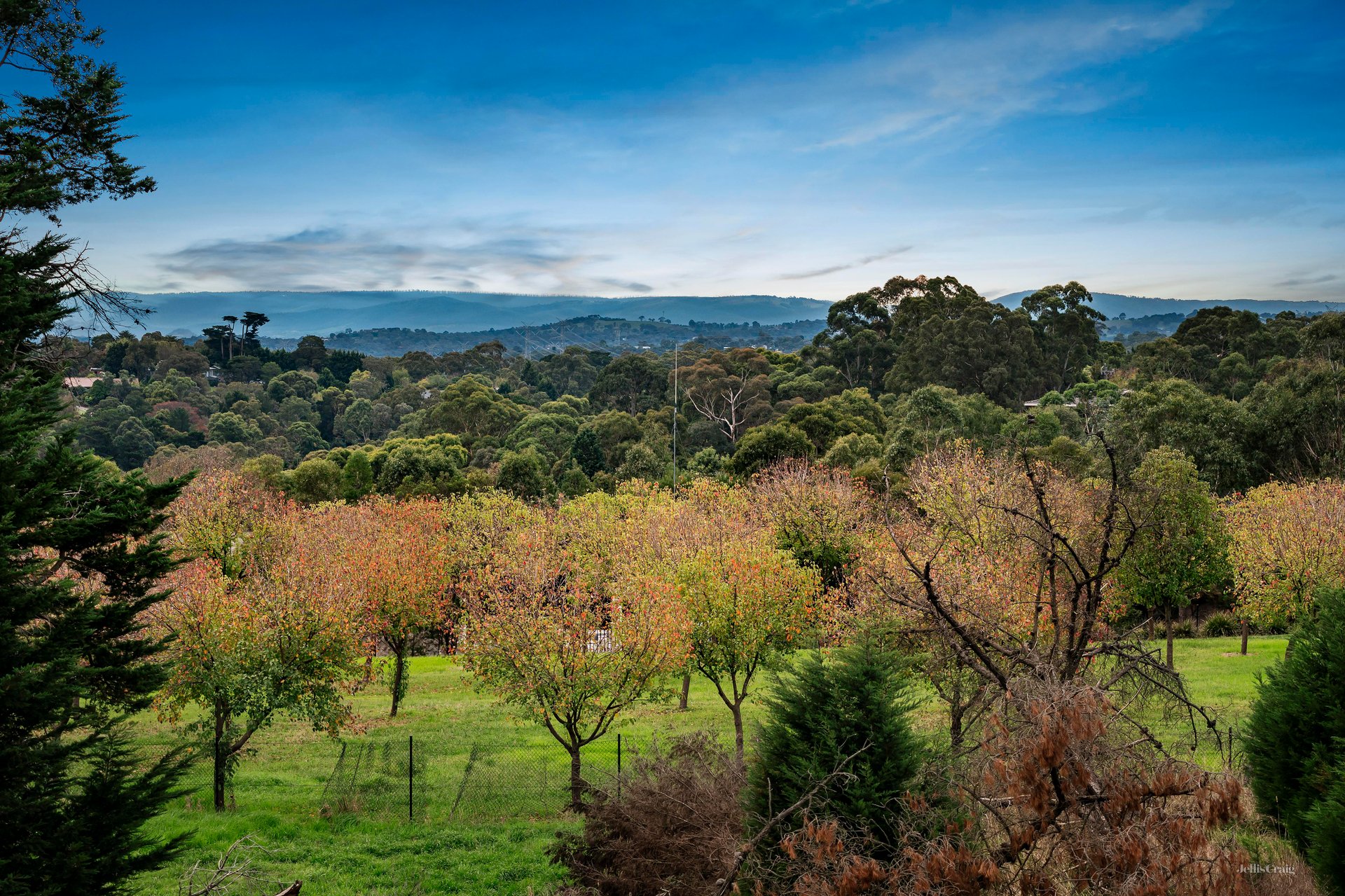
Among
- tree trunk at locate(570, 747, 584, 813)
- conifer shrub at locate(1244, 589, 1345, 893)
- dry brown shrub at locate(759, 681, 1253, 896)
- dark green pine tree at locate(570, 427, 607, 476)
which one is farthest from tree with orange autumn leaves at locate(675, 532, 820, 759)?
dark green pine tree at locate(570, 427, 607, 476)

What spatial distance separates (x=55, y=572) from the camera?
10.1 metres

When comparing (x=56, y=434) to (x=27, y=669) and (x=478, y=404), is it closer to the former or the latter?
(x=27, y=669)

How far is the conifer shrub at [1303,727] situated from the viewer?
886 centimetres

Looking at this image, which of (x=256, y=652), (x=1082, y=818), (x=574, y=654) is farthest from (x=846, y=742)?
(x=256, y=652)

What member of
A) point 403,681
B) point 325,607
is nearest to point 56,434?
point 325,607

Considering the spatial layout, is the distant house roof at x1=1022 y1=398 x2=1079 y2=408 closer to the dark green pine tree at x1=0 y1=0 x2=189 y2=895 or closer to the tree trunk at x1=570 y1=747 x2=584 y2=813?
the tree trunk at x1=570 y1=747 x2=584 y2=813

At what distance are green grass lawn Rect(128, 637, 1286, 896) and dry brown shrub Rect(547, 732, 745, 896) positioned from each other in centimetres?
116

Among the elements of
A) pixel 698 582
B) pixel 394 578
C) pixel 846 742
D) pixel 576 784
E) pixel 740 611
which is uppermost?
pixel 846 742

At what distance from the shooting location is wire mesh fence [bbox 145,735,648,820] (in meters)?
16.6

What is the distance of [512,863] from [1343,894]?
11.3 metres

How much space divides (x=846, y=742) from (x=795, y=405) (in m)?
47.4

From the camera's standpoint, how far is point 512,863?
13.8 m

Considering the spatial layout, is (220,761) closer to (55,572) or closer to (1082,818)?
(55,572)

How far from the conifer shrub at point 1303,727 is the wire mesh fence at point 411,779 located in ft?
31.3
